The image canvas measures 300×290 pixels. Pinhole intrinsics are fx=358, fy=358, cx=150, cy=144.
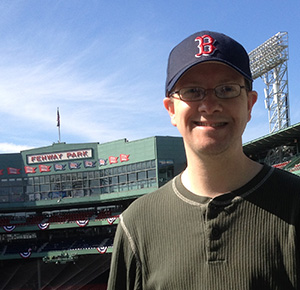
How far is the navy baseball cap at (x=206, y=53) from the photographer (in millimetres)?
1844

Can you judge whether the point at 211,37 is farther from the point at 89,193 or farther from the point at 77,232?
the point at 77,232

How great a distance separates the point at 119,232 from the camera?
2.17 metres

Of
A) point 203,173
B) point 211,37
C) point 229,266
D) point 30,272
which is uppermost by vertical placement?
point 211,37

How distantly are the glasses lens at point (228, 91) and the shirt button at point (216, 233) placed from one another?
2.27ft

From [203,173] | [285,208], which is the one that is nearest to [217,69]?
[203,173]

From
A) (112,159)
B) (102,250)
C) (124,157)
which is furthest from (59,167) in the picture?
(102,250)

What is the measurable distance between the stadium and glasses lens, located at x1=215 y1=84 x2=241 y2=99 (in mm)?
29806

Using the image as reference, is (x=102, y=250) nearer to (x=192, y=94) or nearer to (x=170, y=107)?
(x=170, y=107)

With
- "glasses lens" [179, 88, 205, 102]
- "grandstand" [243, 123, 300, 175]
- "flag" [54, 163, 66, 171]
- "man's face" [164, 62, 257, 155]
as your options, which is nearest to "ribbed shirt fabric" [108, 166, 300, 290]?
"man's face" [164, 62, 257, 155]

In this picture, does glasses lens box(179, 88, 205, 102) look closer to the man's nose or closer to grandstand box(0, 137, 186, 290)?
the man's nose

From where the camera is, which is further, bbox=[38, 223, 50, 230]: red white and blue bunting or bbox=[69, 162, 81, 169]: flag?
bbox=[69, 162, 81, 169]: flag

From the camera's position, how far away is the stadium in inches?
1292

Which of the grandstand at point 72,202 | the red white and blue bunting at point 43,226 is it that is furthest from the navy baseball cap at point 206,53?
the red white and blue bunting at point 43,226

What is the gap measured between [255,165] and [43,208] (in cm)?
3860
